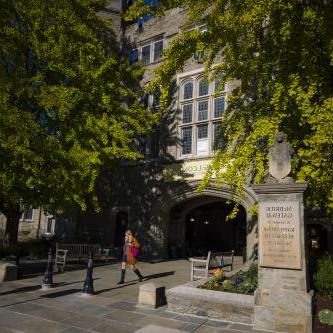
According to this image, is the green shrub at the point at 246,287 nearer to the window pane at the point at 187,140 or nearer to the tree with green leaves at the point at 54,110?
the tree with green leaves at the point at 54,110

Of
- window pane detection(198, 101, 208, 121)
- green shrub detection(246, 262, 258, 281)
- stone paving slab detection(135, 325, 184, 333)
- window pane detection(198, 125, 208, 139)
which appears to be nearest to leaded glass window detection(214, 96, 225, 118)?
window pane detection(198, 101, 208, 121)

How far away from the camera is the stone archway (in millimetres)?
15836

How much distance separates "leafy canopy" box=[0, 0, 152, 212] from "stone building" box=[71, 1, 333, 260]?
4.30 meters

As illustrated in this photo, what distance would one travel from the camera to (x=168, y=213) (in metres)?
19.6

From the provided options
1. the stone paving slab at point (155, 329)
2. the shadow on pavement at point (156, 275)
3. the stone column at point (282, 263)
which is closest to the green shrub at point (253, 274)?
the stone column at point (282, 263)

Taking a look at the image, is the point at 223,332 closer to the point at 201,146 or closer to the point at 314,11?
the point at 314,11

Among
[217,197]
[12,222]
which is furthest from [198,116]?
[12,222]

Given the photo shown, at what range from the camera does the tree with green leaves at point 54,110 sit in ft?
39.2

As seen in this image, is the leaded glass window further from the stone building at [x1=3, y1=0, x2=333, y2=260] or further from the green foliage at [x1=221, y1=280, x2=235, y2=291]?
the green foliage at [x1=221, y1=280, x2=235, y2=291]

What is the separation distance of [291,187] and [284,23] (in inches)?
183

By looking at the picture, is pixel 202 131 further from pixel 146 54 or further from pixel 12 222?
pixel 12 222

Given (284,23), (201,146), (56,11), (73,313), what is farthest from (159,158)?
(73,313)

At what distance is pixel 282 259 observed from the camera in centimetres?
677

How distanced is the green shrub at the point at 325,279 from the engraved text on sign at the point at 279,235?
161 centimetres
